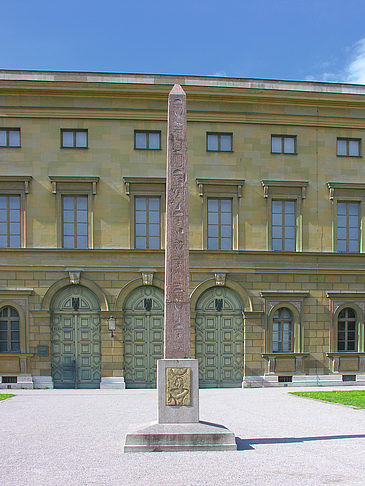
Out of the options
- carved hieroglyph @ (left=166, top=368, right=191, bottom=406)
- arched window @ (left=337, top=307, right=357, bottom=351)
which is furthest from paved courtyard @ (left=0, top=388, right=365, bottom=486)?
arched window @ (left=337, top=307, right=357, bottom=351)

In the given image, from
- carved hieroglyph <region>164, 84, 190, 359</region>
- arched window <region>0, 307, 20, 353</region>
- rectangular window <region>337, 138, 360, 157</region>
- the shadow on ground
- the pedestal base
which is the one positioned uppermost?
rectangular window <region>337, 138, 360, 157</region>

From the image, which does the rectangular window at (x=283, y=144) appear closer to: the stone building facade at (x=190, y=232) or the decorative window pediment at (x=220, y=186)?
the stone building facade at (x=190, y=232)

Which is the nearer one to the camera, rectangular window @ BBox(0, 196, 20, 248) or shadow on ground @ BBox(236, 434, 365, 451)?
shadow on ground @ BBox(236, 434, 365, 451)

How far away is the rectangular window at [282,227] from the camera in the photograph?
24984 millimetres

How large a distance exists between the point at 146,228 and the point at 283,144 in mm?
6778

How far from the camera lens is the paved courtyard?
8797 millimetres

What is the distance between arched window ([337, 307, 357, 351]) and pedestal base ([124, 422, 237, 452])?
15.3 m

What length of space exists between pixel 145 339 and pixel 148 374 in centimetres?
138

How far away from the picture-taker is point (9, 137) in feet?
80.0

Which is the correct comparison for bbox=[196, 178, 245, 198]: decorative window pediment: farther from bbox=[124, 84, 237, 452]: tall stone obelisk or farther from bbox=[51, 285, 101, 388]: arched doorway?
bbox=[124, 84, 237, 452]: tall stone obelisk

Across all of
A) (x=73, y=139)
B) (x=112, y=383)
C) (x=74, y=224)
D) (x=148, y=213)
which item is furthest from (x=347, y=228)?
(x=73, y=139)

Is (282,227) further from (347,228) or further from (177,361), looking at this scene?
(177,361)

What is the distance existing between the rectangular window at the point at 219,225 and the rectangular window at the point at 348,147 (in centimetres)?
552

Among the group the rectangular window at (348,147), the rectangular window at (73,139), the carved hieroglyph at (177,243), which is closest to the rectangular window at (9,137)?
the rectangular window at (73,139)
